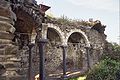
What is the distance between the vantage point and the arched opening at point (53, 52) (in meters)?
19.3

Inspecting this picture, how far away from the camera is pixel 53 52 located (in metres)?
19.9

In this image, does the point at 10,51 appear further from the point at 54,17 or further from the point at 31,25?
the point at 54,17

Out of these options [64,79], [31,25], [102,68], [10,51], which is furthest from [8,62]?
[64,79]

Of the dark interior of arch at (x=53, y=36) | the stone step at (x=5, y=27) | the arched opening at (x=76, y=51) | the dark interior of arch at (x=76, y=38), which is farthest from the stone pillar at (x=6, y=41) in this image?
the dark interior of arch at (x=76, y=38)

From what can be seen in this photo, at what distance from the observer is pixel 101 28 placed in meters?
23.7

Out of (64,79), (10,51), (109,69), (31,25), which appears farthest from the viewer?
(64,79)

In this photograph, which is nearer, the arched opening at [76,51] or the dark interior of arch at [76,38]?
the arched opening at [76,51]

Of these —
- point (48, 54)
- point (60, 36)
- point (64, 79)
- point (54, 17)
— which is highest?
point (54, 17)

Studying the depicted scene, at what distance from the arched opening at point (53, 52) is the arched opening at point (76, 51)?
3.67 ft

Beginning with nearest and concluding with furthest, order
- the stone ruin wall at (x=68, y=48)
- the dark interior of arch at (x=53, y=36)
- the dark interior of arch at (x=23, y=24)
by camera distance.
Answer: the dark interior of arch at (x=23, y=24)
the stone ruin wall at (x=68, y=48)
the dark interior of arch at (x=53, y=36)

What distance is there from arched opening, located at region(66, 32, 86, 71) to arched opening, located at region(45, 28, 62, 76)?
112 cm

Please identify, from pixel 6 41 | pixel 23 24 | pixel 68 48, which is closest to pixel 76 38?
pixel 68 48

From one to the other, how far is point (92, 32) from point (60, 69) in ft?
17.2

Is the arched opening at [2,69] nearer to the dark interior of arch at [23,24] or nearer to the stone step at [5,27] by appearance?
the stone step at [5,27]
